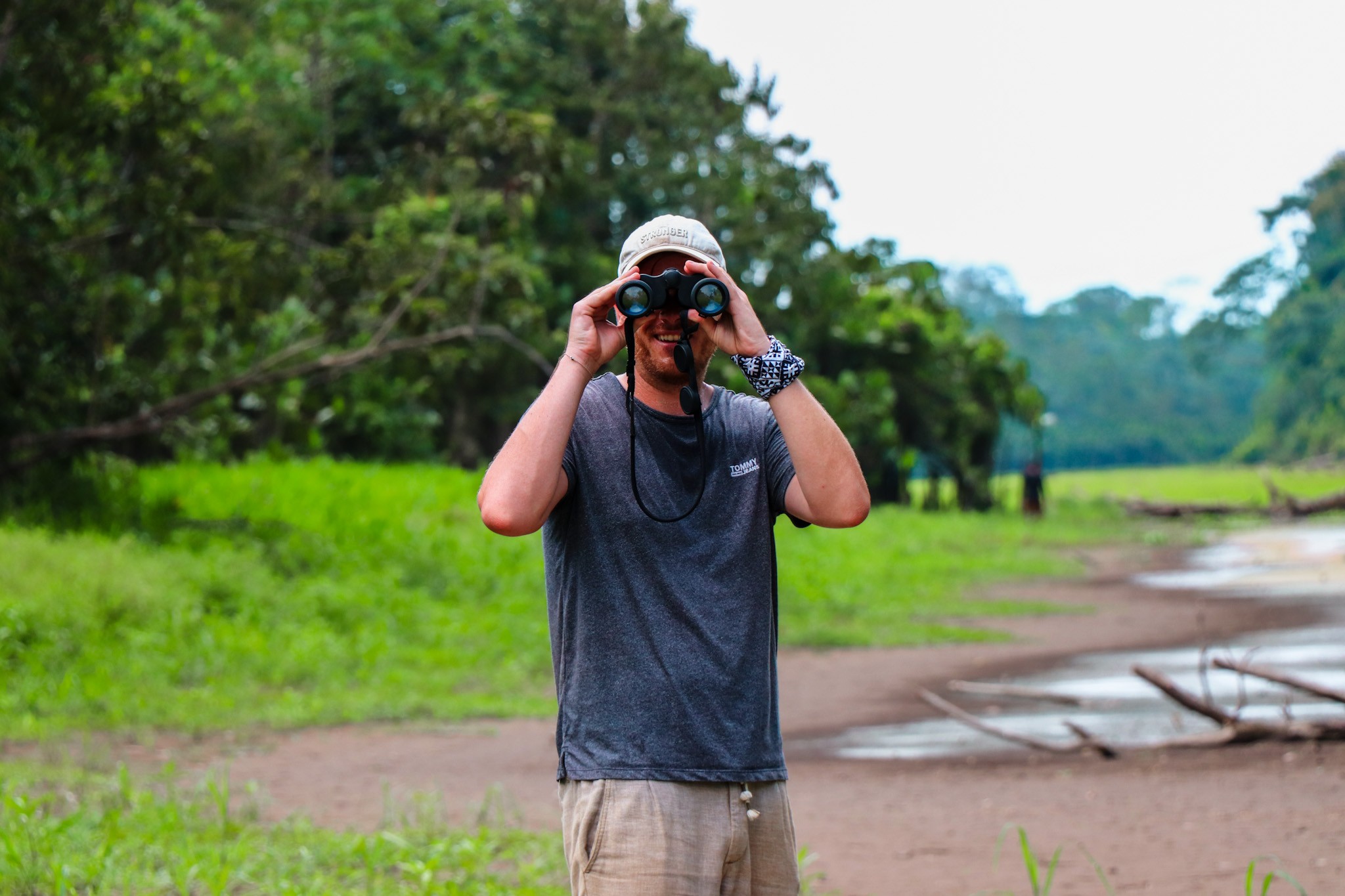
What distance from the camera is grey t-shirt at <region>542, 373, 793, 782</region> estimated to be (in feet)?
9.32

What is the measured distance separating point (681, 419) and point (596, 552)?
1.04ft

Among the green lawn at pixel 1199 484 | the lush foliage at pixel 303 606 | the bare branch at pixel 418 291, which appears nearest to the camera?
the lush foliage at pixel 303 606

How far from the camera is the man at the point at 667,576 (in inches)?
111

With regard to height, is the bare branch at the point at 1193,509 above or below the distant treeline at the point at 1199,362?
below

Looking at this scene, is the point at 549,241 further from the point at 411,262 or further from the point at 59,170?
the point at 59,170

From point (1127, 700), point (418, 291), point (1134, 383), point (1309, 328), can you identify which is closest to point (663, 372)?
point (1127, 700)

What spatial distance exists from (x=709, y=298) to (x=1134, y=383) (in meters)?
87.0

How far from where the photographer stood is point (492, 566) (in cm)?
1756

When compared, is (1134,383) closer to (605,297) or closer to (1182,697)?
(1182,697)

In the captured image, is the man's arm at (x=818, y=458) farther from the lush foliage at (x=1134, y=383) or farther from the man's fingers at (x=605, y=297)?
the lush foliage at (x=1134, y=383)

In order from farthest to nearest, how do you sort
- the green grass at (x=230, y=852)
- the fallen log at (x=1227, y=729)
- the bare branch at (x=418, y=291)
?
the bare branch at (x=418, y=291)
the fallen log at (x=1227, y=729)
the green grass at (x=230, y=852)

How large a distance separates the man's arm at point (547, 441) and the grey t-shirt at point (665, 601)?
112mm

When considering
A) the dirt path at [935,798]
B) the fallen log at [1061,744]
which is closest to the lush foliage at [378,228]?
the dirt path at [935,798]

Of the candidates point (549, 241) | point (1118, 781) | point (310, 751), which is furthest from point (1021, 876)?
point (549, 241)
